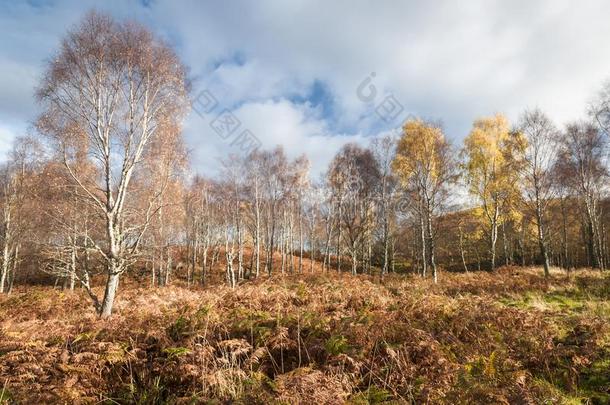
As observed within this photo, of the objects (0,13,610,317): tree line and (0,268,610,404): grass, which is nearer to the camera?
(0,268,610,404): grass

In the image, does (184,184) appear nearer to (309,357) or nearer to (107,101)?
(107,101)

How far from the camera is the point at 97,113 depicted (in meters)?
9.80

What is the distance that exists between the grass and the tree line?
4239mm

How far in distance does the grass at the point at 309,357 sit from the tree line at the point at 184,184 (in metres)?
4.24

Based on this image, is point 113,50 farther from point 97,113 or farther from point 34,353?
point 34,353

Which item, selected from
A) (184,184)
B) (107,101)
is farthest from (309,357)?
(184,184)

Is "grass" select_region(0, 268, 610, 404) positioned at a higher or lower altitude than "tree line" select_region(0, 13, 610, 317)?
lower

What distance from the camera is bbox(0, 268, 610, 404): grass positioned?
438 cm

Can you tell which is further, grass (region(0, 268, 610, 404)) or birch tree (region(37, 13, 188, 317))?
birch tree (region(37, 13, 188, 317))

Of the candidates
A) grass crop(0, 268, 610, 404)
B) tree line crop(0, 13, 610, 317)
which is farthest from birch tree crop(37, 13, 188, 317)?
grass crop(0, 268, 610, 404)

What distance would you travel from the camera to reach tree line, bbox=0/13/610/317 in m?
9.94

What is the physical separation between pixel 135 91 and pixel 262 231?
28.9 meters

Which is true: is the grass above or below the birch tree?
below

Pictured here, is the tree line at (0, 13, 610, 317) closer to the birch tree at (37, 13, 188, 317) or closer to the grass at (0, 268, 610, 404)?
the birch tree at (37, 13, 188, 317)
